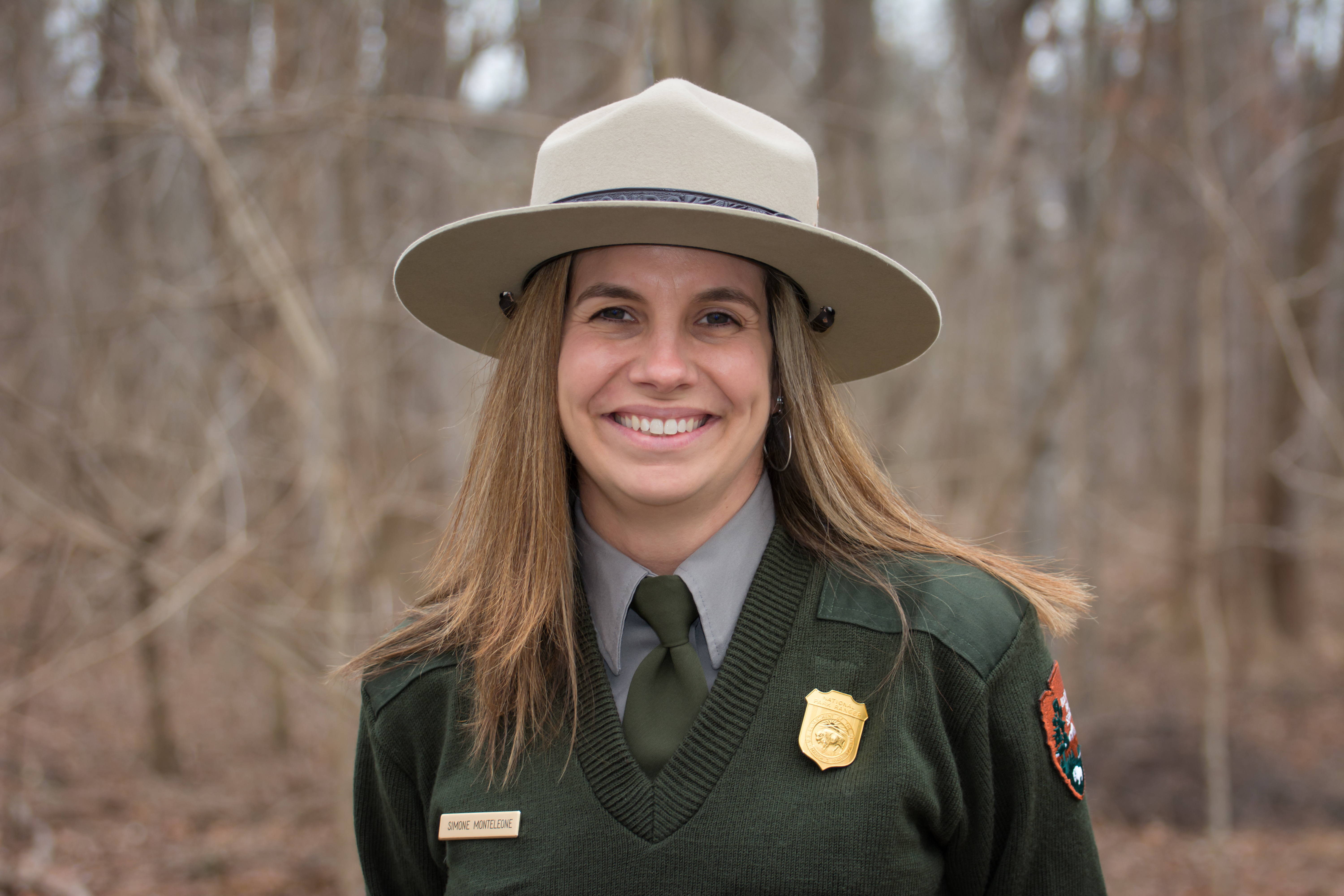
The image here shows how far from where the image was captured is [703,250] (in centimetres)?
167

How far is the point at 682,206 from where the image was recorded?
1.49 m

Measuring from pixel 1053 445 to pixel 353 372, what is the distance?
11.4 ft

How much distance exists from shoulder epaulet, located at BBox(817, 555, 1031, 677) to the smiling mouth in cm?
33

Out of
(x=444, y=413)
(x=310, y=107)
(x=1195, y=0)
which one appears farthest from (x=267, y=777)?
(x=1195, y=0)

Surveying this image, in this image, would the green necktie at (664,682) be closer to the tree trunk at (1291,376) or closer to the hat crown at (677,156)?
the hat crown at (677,156)

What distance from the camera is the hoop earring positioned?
5.82 feet

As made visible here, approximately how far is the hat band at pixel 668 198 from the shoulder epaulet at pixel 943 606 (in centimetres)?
60

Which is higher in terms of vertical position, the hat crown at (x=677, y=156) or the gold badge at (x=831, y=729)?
the hat crown at (x=677, y=156)

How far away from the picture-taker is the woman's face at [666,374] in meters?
1.63

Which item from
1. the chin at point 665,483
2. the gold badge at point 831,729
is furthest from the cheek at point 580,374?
the gold badge at point 831,729

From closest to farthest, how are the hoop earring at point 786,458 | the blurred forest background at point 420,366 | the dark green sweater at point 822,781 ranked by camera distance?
the dark green sweater at point 822,781 → the hoop earring at point 786,458 → the blurred forest background at point 420,366

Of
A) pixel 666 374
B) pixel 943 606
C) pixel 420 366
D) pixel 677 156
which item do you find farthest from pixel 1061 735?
pixel 420 366

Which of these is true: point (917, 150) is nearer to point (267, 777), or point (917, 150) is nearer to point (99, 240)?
point (99, 240)

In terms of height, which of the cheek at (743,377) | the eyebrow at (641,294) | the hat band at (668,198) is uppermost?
the hat band at (668,198)
